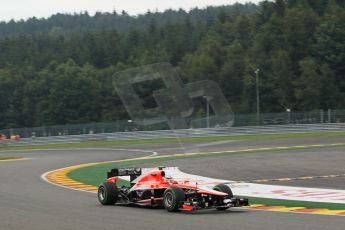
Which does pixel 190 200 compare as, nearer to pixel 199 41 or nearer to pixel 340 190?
pixel 340 190

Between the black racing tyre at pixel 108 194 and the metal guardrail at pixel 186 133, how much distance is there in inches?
1639

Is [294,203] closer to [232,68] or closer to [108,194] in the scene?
[108,194]

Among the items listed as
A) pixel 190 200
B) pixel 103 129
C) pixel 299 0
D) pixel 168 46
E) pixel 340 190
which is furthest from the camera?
pixel 168 46

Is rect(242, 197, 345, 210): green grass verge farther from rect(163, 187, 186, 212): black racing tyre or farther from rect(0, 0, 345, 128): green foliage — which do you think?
rect(0, 0, 345, 128): green foliage

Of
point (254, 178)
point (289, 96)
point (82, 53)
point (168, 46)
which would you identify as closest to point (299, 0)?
point (289, 96)

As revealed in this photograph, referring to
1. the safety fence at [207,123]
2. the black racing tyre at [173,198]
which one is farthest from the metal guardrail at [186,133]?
the black racing tyre at [173,198]

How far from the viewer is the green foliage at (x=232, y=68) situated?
9631 centimetres

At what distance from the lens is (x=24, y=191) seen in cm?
2111

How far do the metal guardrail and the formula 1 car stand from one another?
41687 millimetres

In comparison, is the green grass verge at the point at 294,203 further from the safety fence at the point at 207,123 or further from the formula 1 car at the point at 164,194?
the safety fence at the point at 207,123

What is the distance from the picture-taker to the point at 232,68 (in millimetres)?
108438

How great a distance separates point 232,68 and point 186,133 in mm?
49077

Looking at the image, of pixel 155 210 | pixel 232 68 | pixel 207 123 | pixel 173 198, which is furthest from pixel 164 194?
pixel 232 68

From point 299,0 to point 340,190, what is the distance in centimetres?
10117
